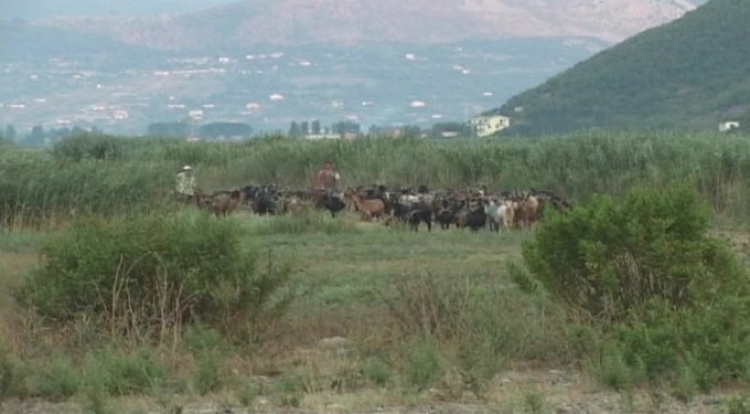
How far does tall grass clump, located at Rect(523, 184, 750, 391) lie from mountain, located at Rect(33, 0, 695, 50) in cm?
14868

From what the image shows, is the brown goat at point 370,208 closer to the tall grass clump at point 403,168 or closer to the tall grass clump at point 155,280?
the tall grass clump at point 403,168

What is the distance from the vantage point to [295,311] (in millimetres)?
17922

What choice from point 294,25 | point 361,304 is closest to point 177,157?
point 361,304

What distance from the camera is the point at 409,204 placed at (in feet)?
104

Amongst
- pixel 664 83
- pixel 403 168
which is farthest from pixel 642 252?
pixel 664 83

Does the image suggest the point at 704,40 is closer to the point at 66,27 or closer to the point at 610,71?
the point at 610,71

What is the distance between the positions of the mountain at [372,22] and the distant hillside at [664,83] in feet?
260

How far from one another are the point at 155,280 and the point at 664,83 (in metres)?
65.7

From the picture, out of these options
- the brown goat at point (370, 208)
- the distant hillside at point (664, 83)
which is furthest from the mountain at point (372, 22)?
the brown goat at point (370, 208)

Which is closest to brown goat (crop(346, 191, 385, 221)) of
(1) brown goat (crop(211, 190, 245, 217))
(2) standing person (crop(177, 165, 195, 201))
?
(1) brown goat (crop(211, 190, 245, 217))

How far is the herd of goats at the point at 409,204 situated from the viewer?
30.3m

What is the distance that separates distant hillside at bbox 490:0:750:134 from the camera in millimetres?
75062

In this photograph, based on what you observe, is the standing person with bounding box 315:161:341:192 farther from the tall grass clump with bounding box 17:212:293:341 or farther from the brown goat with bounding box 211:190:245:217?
the tall grass clump with bounding box 17:212:293:341

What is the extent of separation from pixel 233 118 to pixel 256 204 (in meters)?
97.4
